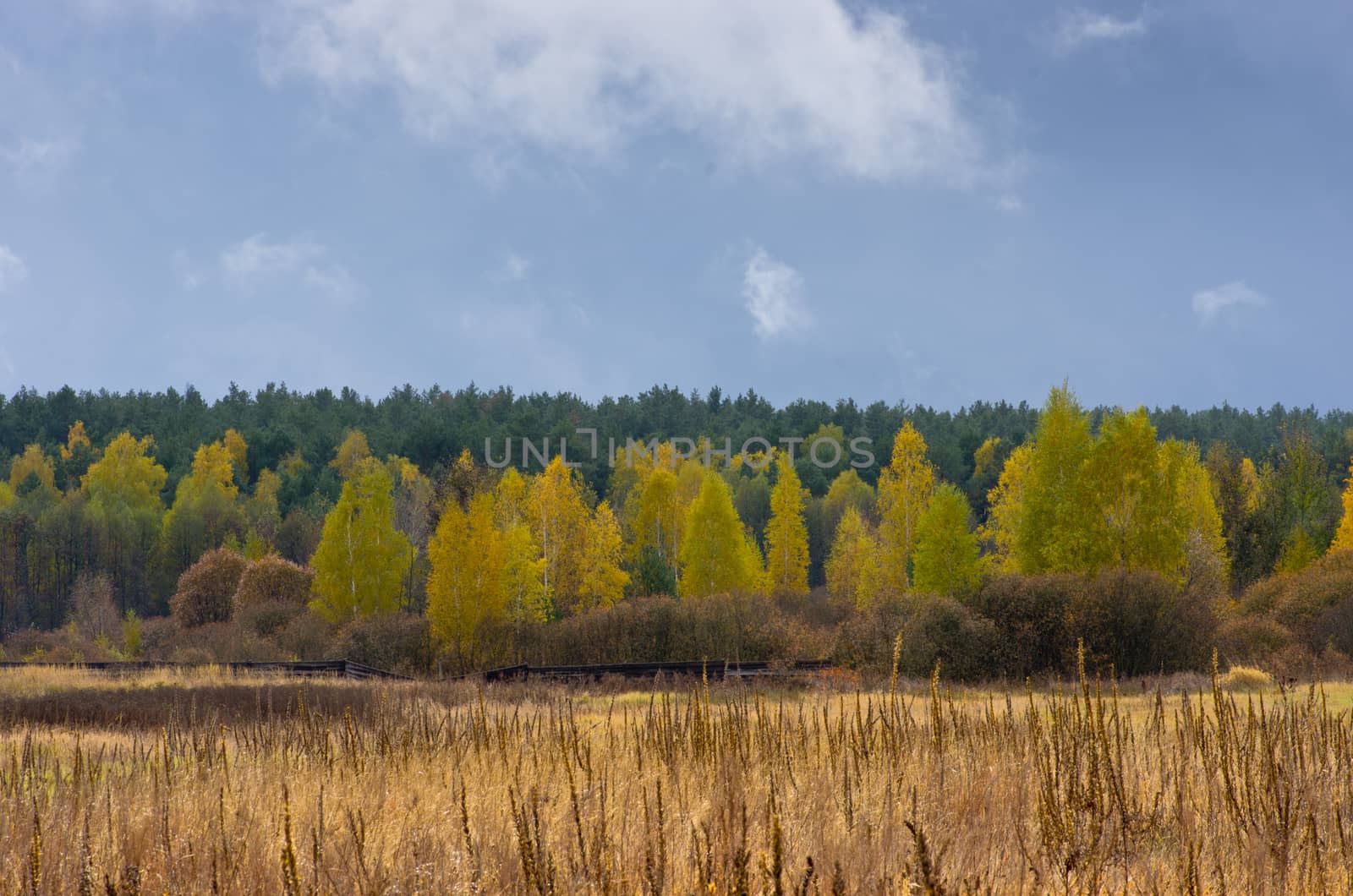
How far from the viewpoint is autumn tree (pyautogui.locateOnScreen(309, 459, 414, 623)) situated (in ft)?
152

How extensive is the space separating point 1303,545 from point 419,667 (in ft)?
139

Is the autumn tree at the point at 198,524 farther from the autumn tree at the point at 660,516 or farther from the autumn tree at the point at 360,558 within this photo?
the autumn tree at the point at 660,516

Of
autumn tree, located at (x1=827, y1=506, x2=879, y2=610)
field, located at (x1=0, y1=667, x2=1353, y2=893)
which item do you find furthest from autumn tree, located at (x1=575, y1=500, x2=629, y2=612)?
field, located at (x1=0, y1=667, x2=1353, y2=893)

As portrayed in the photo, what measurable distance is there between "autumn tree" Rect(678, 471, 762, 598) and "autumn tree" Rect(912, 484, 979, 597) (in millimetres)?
12429

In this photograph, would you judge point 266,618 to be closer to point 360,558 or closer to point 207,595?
point 360,558

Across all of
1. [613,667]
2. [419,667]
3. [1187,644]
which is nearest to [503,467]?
[419,667]

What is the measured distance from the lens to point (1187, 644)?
2880cm

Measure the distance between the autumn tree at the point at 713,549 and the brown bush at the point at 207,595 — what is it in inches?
1013

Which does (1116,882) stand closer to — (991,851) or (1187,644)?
(991,851)

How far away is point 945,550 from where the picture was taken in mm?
38344

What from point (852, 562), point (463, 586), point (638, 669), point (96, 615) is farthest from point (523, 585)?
point (96, 615)

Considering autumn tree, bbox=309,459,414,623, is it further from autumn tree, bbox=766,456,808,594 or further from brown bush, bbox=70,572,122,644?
autumn tree, bbox=766,456,808,594

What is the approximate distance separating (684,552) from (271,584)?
2164cm

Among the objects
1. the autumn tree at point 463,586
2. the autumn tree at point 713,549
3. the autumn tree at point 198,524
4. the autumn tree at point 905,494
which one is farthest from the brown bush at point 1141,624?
the autumn tree at point 198,524
